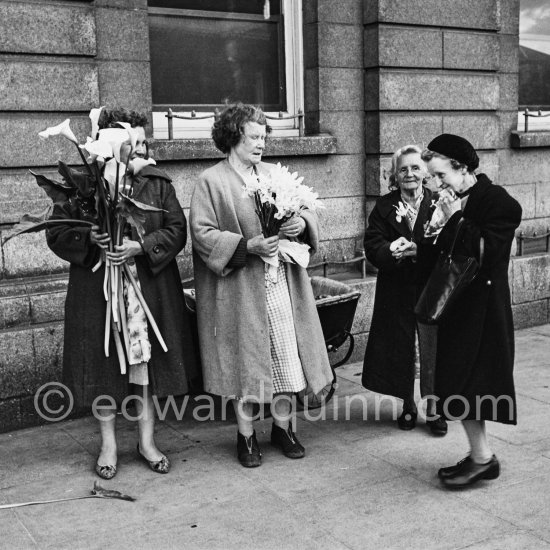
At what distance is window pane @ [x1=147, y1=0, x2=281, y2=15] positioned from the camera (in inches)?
279

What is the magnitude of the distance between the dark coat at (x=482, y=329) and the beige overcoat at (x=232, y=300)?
91 cm

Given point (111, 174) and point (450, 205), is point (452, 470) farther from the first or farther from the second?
point (111, 174)

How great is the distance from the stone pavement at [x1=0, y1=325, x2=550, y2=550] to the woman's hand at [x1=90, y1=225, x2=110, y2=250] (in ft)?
4.25

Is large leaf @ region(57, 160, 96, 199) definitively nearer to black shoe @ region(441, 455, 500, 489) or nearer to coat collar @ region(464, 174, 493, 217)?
coat collar @ region(464, 174, 493, 217)

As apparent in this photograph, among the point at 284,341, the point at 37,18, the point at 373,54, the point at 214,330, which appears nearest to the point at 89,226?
the point at 214,330

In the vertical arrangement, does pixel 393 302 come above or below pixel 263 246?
below

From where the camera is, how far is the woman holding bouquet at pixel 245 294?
16.2ft

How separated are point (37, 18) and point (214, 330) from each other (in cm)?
252

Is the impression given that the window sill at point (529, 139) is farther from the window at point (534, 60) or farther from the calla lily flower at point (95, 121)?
the calla lily flower at point (95, 121)

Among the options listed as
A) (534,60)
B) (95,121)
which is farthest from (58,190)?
(534,60)

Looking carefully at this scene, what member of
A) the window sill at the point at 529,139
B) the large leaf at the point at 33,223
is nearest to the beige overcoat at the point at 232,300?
the large leaf at the point at 33,223

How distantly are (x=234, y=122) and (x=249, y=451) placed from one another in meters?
1.86

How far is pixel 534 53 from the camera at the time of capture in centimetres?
937

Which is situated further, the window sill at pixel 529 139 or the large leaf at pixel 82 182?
the window sill at pixel 529 139
